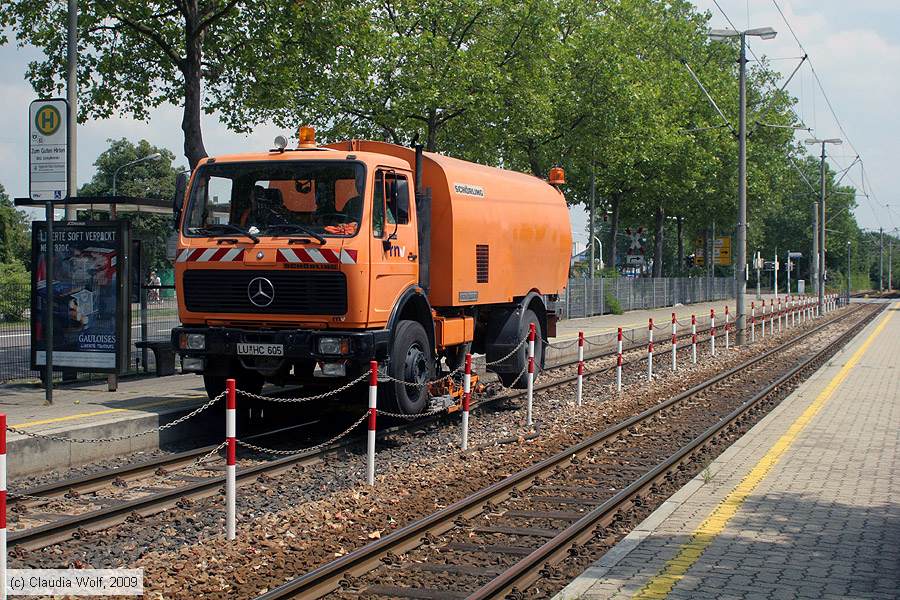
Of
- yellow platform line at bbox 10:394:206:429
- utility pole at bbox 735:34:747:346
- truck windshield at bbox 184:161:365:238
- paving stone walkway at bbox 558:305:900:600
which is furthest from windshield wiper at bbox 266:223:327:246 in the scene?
utility pole at bbox 735:34:747:346

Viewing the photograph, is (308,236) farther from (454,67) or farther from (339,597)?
(454,67)

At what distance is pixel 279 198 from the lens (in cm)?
1173

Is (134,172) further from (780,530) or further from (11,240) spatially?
(780,530)

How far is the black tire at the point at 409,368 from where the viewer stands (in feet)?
38.7

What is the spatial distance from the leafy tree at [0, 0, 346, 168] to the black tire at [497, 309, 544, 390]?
6765mm

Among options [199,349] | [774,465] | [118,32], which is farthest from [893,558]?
[118,32]

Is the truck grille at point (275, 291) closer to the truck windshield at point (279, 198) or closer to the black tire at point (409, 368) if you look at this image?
the truck windshield at point (279, 198)

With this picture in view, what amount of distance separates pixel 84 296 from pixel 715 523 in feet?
31.8

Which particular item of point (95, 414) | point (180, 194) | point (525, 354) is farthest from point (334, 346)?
point (525, 354)

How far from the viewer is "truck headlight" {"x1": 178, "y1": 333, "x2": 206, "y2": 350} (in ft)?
37.8

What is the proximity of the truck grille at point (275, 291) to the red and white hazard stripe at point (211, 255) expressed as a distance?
0.13 meters

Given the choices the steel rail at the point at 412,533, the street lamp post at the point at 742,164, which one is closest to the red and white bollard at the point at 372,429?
the steel rail at the point at 412,533

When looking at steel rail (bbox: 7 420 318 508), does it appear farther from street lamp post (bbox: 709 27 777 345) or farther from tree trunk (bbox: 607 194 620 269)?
tree trunk (bbox: 607 194 620 269)

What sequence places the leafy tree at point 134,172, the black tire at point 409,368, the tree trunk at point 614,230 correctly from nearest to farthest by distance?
the black tire at point 409,368
the tree trunk at point 614,230
the leafy tree at point 134,172
